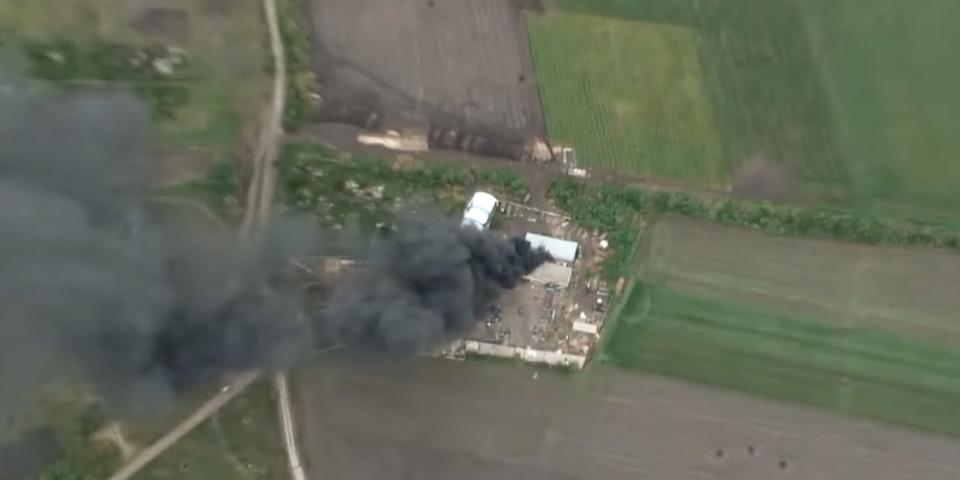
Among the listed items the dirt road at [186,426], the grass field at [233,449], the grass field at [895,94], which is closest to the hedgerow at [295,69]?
the dirt road at [186,426]

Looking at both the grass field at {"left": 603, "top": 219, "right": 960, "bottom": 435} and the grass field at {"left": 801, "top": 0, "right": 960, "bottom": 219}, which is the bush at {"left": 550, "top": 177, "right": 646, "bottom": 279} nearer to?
the grass field at {"left": 603, "top": 219, "right": 960, "bottom": 435}

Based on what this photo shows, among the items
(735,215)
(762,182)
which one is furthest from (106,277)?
(762,182)

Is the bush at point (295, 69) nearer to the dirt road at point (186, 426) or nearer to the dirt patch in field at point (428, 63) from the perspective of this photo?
the dirt patch in field at point (428, 63)

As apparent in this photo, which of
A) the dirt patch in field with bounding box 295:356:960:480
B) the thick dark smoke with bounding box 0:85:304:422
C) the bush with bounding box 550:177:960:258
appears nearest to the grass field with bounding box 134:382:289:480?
the dirt patch in field with bounding box 295:356:960:480

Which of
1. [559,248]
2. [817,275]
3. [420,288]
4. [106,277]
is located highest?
[817,275]

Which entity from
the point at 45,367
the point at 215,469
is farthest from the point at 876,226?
the point at 45,367

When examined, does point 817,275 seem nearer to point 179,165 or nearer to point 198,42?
point 179,165

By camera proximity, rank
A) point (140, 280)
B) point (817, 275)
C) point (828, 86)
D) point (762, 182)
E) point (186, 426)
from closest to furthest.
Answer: point (140, 280) < point (186, 426) < point (817, 275) < point (762, 182) < point (828, 86)
